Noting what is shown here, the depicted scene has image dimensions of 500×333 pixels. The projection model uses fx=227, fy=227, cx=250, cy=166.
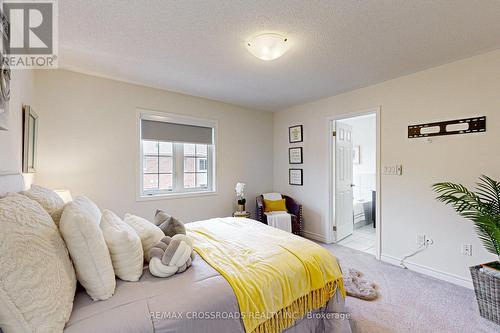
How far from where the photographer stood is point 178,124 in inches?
140

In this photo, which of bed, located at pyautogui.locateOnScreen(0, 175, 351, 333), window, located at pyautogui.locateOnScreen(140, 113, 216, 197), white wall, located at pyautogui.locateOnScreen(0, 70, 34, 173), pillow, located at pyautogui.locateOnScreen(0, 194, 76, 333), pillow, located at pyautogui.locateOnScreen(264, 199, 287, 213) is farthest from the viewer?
pillow, located at pyautogui.locateOnScreen(264, 199, 287, 213)

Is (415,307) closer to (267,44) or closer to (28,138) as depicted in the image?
(267,44)

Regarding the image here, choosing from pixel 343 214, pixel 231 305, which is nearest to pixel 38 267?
pixel 231 305

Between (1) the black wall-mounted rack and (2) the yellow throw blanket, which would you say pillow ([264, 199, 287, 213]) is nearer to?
(2) the yellow throw blanket

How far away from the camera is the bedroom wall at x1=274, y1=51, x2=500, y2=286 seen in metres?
2.31

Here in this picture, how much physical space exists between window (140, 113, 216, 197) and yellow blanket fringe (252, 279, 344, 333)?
2.54 metres

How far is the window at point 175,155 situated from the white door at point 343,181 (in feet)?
7.00

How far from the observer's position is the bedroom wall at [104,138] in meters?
2.60

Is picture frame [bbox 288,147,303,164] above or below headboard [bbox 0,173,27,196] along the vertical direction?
above

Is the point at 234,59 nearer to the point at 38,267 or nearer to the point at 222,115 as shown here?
the point at 222,115

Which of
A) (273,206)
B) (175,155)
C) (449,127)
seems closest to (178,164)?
(175,155)

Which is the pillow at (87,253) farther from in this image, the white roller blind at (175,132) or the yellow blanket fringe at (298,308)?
the white roller blind at (175,132)

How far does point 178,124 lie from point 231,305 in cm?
291

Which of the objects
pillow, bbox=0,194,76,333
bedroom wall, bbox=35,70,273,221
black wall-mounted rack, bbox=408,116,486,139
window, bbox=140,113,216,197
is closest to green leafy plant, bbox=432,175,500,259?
black wall-mounted rack, bbox=408,116,486,139
